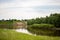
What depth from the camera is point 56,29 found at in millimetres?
4922

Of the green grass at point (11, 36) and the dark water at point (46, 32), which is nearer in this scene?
the green grass at point (11, 36)

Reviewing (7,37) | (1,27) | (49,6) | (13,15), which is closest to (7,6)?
(13,15)

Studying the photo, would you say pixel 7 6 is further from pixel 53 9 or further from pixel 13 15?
pixel 53 9

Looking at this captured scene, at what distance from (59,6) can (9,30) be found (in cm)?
183

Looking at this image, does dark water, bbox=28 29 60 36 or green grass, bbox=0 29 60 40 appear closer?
green grass, bbox=0 29 60 40

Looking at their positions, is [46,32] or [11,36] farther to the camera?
[46,32]

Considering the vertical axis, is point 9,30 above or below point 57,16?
below

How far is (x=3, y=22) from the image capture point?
464 centimetres

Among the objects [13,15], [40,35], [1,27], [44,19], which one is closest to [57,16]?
[44,19]

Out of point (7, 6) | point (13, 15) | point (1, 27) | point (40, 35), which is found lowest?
point (40, 35)

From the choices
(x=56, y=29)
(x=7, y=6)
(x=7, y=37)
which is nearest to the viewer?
(x=7, y=37)

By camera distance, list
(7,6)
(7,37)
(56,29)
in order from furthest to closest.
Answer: (56,29)
(7,6)
(7,37)

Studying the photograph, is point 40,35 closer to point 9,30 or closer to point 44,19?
point 44,19

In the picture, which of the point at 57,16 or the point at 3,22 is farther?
the point at 57,16
